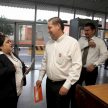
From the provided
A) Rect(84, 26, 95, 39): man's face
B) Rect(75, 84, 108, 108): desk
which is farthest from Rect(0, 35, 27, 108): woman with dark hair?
Rect(84, 26, 95, 39): man's face

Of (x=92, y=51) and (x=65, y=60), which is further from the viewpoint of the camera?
(x=92, y=51)

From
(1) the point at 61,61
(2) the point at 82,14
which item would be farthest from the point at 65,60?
(2) the point at 82,14

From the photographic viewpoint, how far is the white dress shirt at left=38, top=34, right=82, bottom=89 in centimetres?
135

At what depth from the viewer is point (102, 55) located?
2.15m

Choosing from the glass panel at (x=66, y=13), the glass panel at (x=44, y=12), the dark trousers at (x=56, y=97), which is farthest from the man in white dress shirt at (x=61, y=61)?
the glass panel at (x=66, y=13)

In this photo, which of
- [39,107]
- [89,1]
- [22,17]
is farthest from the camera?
[22,17]

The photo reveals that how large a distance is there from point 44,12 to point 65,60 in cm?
466

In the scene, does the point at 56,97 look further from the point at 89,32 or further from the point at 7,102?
the point at 89,32

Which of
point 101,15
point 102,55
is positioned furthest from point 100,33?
point 102,55

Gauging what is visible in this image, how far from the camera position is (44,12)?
18.1 ft

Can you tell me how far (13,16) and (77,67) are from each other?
4.77 metres

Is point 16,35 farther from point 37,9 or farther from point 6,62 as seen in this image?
point 6,62

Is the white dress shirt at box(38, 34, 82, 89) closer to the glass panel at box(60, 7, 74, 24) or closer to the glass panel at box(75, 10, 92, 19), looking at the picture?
the glass panel at box(60, 7, 74, 24)

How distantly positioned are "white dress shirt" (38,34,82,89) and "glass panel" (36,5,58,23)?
4.29 meters
